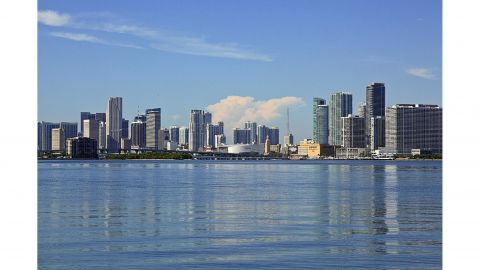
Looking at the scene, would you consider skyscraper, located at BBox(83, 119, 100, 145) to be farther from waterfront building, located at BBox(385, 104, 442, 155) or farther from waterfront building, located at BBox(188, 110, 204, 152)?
waterfront building, located at BBox(385, 104, 442, 155)

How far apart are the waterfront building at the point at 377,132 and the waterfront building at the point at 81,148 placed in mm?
31444

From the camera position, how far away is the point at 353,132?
287ft

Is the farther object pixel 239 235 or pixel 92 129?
pixel 92 129

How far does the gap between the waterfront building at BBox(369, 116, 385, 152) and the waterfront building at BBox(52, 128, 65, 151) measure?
3484 cm

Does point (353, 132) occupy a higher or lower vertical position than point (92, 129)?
lower

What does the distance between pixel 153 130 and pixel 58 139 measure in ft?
52.4

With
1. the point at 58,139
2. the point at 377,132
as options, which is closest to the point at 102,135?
the point at 58,139

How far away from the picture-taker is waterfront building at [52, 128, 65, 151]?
75.8 meters

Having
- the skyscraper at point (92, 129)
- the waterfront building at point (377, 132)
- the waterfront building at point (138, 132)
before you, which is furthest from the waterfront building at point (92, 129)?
the waterfront building at point (377, 132)

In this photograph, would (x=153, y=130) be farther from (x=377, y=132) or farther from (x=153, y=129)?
(x=377, y=132)

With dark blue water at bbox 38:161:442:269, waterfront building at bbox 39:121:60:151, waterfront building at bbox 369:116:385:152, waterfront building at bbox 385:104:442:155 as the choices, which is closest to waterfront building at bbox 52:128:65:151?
waterfront building at bbox 39:121:60:151

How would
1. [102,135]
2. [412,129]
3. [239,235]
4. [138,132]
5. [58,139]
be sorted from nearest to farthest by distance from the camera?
[239,235] < [412,129] < [58,139] < [102,135] < [138,132]
